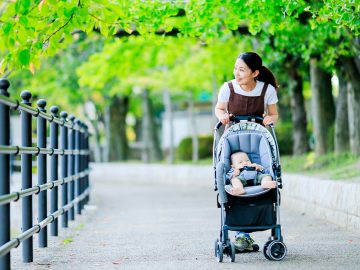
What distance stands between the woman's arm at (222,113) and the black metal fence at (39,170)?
1640mm

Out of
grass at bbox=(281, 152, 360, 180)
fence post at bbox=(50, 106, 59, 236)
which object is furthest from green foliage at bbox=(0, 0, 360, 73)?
grass at bbox=(281, 152, 360, 180)

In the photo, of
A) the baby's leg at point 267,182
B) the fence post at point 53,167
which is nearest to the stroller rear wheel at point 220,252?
the baby's leg at point 267,182

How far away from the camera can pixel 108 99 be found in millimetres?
40219

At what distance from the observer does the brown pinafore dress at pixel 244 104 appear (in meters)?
8.16

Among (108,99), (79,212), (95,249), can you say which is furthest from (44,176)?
(108,99)

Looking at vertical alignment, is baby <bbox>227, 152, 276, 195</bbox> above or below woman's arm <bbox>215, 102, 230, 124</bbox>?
below

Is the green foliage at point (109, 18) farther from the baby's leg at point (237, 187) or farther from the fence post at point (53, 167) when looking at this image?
the baby's leg at point (237, 187)

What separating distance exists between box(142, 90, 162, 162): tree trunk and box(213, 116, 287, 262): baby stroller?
3181 centimetres

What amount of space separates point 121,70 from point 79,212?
10625mm

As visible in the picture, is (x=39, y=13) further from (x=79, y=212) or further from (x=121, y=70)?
(x=121, y=70)

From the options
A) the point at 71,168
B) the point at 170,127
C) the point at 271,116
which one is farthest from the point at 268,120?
the point at 170,127

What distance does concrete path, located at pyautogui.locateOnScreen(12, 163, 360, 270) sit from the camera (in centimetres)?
782

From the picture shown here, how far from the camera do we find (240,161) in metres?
7.96

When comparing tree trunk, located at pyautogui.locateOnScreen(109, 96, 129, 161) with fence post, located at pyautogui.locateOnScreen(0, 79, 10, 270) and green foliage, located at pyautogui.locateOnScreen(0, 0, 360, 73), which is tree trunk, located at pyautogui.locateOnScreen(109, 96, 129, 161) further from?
fence post, located at pyautogui.locateOnScreen(0, 79, 10, 270)
